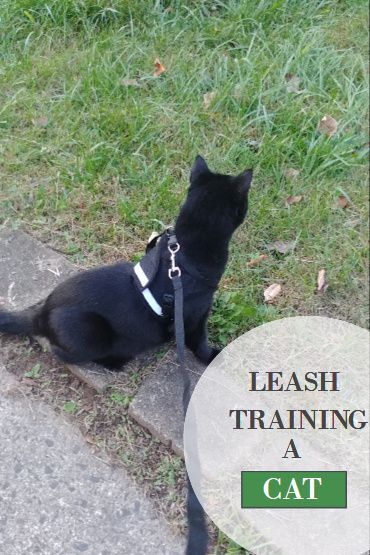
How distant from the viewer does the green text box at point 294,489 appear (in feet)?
6.59

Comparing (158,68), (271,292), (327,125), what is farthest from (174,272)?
(158,68)

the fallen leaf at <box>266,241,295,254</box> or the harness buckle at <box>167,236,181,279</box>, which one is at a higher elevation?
the harness buckle at <box>167,236,181,279</box>

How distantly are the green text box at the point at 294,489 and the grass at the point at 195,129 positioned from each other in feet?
1.95

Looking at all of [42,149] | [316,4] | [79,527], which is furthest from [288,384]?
[316,4]

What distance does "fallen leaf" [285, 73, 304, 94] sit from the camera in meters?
3.04

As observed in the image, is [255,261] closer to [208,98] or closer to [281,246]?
[281,246]

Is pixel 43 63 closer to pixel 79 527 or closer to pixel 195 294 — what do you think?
pixel 195 294

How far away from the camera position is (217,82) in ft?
10.3

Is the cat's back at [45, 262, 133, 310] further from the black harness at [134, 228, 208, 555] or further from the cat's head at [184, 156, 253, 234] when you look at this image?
the cat's head at [184, 156, 253, 234]

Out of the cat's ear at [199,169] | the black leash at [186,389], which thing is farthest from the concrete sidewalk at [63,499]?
the cat's ear at [199,169]

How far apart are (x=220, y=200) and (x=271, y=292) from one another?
647 mm

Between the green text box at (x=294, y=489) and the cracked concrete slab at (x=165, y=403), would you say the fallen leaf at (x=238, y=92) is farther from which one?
the green text box at (x=294, y=489)

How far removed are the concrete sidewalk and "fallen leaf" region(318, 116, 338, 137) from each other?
1.84 meters

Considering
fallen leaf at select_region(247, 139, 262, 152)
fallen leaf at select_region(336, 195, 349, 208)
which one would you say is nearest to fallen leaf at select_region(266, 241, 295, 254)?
fallen leaf at select_region(336, 195, 349, 208)
